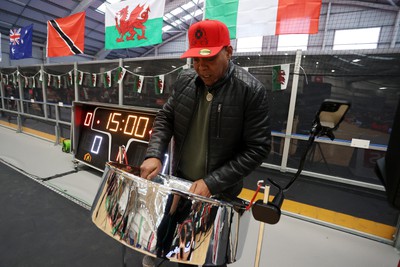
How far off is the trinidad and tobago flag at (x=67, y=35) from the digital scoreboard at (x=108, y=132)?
1.75 meters

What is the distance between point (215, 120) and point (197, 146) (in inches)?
7.0

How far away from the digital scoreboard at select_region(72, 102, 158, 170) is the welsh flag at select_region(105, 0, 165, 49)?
1.18 metres

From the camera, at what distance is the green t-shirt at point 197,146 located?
95cm

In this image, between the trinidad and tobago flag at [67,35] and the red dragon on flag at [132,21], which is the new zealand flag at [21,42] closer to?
the trinidad and tobago flag at [67,35]

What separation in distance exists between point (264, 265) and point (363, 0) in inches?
507

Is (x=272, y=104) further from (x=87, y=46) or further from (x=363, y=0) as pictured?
(x=87, y=46)

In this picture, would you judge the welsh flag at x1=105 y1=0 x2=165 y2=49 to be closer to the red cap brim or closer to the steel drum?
the red cap brim

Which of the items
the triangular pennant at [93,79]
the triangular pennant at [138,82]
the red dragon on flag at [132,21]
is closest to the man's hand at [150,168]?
the red dragon on flag at [132,21]

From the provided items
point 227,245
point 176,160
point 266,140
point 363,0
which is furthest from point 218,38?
point 363,0

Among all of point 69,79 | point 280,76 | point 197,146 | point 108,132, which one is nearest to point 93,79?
point 69,79

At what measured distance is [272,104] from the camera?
2.76 m

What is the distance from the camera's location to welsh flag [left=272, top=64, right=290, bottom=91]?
2.24 meters

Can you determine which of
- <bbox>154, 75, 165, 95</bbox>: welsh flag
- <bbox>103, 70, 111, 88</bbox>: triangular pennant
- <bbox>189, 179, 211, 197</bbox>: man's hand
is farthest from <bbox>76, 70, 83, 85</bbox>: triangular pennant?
<bbox>189, 179, 211, 197</bbox>: man's hand

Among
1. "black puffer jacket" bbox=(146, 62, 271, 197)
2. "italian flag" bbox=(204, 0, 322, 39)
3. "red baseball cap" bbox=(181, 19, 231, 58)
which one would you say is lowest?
"black puffer jacket" bbox=(146, 62, 271, 197)
